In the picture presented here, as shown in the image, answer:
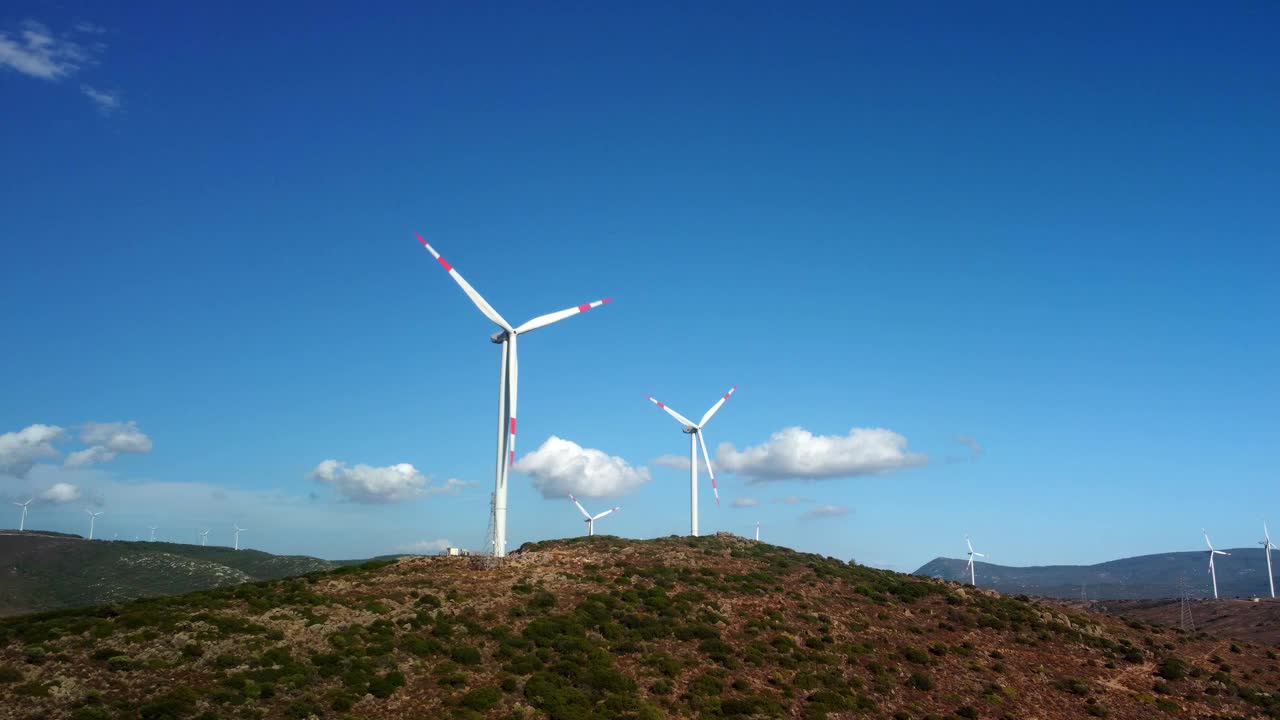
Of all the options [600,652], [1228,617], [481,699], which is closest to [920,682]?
[600,652]

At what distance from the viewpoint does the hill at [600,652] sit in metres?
49.7

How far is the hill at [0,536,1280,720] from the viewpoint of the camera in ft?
163

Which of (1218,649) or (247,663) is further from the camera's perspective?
(1218,649)

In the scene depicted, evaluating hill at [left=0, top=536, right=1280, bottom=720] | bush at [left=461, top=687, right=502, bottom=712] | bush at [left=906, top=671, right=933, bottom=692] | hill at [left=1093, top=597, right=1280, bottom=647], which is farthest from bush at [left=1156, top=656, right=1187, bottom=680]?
bush at [left=461, top=687, right=502, bottom=712]

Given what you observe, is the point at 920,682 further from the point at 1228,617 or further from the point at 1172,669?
the point at 1228,617

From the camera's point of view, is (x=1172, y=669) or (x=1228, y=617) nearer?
(x=1172, y=669)

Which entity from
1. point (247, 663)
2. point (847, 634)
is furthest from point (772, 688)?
point (247, 663)

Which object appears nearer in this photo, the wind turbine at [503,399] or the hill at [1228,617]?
the wind turbine at [503,399]

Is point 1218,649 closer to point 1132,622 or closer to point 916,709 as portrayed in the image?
point 1132,622

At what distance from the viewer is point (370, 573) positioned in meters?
74.4

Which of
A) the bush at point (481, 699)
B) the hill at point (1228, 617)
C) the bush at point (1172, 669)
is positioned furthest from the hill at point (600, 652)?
the hill at point (1228, 617)

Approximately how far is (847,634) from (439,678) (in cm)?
3526

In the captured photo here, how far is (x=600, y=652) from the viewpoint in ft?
197

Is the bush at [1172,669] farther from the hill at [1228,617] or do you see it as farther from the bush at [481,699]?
the bush at [481,699]
